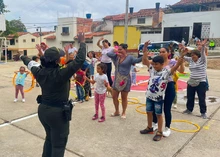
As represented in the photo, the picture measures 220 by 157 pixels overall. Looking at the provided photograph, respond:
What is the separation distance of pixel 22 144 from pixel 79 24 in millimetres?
38089

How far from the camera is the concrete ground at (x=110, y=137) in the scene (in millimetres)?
3577

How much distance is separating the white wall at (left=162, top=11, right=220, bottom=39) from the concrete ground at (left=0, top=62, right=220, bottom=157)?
2392 centimetres

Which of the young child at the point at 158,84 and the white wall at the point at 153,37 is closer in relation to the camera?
the young child at the point at 158,84

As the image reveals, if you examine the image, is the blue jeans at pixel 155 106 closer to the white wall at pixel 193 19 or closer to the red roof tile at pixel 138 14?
the white wall at pixel 193 19

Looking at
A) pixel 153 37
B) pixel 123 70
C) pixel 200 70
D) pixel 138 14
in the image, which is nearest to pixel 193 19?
pixel 153 37

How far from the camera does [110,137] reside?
4.14 m

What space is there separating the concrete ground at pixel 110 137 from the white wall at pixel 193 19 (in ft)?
78.5

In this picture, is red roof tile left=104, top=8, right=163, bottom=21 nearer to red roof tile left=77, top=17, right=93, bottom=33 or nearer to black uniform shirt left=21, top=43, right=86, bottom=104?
red roof tile left=77, top=17, right=93, bottom=33

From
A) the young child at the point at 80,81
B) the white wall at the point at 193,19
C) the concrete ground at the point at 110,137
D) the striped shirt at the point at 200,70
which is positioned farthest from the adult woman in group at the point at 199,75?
the white wall at the point at 193,19

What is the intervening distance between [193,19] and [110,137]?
27.4m

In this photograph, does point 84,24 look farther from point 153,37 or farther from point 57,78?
point 57,78

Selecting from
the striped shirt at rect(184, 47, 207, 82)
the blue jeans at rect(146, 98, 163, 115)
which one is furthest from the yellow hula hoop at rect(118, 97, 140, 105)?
the blue jeans at rect(146, 98, 163, 115)

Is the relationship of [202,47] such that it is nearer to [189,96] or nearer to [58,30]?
[189,96]

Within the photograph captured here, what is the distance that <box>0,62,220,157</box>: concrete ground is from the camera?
3.58 meters
